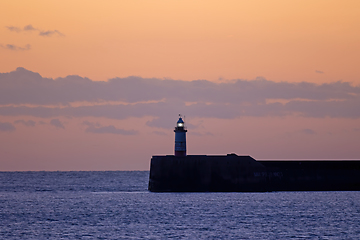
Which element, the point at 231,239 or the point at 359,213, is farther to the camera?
the point at 359,213

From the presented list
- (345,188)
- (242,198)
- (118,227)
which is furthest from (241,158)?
(118,227)

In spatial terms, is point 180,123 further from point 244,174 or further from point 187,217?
point 187,217

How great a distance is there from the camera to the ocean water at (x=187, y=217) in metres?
31.7

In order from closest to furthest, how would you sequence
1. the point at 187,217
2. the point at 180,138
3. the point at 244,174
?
the point at 187,217 < the point at 244,174 < the point at 180,138

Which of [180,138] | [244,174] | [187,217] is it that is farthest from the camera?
[180,138]

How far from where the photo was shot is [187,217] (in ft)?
125

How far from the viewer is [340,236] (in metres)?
31.0

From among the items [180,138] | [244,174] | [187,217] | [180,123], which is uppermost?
[180,123]

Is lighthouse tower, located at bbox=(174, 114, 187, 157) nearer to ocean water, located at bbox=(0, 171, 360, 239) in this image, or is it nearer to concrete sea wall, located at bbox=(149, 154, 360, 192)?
concrete sea wall, located at bbox=(149, 154, 360, 192)

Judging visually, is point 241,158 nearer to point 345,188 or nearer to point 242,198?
point 242,198

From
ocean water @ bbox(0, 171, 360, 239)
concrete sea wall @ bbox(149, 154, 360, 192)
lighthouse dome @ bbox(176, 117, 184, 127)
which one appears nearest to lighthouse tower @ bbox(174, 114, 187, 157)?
lighthouse dome @ bbox(176, 117, 184, 127)

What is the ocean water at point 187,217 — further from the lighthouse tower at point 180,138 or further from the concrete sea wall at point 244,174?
the lighthouse tower at point 180,138

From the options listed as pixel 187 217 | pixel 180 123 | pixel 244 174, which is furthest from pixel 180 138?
pixel 187 217

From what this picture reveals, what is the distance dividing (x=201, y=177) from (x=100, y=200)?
9.32 meters
